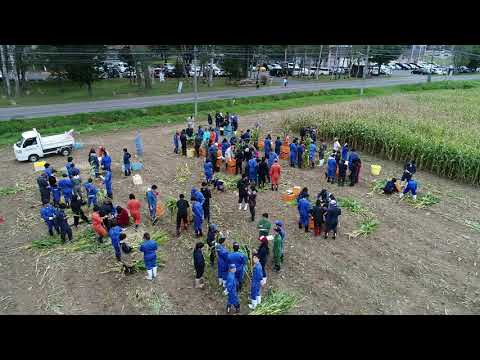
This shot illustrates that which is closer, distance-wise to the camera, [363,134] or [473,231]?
[473,231]

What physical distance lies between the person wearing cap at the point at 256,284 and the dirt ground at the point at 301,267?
1.15 ft

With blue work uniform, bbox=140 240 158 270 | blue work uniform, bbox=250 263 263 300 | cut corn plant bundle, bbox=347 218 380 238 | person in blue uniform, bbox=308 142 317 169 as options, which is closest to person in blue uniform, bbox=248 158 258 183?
person in blue uniform, bbox=308 142 317 169

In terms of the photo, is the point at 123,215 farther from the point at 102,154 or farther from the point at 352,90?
the point at 352,90

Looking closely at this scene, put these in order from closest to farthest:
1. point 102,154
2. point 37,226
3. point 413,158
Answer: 1. point 37,226
2. point 102,154
3. point 413,158

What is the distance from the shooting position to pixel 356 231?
13.5 meters

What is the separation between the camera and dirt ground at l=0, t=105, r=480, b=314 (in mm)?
10094

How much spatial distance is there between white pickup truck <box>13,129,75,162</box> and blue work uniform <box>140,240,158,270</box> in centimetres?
1353

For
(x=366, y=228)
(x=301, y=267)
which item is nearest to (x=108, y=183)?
(x=301, y=267)

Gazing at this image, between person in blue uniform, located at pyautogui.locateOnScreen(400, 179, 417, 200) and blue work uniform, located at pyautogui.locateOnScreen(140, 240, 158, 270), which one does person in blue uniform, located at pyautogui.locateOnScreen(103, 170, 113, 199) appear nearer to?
blue work uniform, located at pyautogui.locateOnScreen(140, 240, 158, 270)

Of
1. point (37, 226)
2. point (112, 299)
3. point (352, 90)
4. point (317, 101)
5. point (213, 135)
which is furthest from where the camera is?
point (352, 90)

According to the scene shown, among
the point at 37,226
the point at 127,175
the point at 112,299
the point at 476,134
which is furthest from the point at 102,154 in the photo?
the point at 476,134

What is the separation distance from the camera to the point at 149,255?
10.5m

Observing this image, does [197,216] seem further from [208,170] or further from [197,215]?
[208,170]

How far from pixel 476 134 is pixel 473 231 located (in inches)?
415
